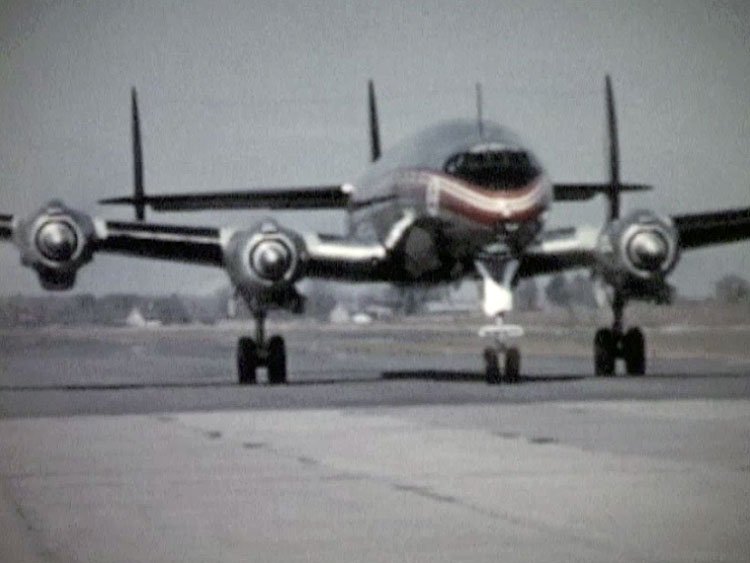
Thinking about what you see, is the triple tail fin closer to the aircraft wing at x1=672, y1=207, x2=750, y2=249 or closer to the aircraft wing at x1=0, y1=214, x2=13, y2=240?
the aircraft wing at x1=672, y1=207, x2=750, y2=249

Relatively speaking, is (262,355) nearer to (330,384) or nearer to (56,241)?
(330,384)

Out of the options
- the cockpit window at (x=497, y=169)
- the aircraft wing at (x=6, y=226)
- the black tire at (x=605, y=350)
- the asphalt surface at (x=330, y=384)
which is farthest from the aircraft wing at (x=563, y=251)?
the aircraft wing at (x=6, y=226)

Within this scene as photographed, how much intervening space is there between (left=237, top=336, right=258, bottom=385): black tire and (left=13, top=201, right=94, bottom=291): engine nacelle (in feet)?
13.2

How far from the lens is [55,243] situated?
33.6 metres

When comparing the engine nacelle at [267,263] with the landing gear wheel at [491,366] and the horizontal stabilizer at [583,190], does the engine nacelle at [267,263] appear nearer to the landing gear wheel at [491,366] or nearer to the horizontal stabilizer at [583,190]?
the landing gear wheel at [491,366]

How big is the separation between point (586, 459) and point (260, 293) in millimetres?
16859

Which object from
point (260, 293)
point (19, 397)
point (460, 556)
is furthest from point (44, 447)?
point (260, 293)

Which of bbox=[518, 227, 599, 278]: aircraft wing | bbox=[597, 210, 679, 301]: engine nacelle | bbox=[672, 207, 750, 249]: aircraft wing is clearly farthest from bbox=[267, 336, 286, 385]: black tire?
bbox=[672, 207, 750, 249]: aircraft wing

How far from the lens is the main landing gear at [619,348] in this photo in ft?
125

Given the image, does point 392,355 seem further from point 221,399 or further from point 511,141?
Answer: point 221,399

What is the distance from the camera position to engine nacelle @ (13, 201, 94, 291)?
110 ft

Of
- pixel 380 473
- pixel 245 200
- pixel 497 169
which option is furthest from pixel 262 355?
pixel 380 473

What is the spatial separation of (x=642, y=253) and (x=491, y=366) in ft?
12.4

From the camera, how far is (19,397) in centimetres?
3234
